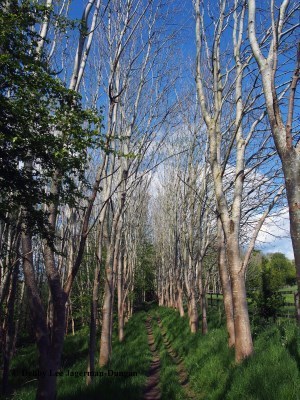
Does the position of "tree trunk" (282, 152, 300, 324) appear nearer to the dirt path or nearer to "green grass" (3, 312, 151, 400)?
"green grass" (3, 312, 151, 400)

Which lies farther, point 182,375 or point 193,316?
point 193,316

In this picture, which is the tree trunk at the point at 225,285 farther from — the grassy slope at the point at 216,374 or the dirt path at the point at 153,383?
the dirt path at the point at 153,383

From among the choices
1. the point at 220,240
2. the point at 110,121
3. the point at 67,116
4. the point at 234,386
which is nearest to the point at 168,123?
the point at 220,240

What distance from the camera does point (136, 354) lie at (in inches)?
377

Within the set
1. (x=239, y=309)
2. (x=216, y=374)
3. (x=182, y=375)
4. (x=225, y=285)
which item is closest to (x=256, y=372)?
(x=239, y=309)

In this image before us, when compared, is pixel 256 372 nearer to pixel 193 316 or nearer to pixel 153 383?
Result: pixel 153 383

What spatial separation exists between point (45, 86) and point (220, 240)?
476cm

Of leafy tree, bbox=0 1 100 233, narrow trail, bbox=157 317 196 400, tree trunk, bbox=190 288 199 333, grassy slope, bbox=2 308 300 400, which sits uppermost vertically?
leafy tree, bbox=0 1 100 233

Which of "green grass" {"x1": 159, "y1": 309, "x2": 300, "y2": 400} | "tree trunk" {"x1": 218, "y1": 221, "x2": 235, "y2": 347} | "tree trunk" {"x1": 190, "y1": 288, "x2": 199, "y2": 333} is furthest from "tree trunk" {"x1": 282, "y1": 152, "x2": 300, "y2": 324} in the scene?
"tree trunk" {"x1": 190, "y1": 288, "x2": 199, "y2": 333}

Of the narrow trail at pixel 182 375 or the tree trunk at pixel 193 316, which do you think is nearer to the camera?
the narrow trail at pixel 182 375

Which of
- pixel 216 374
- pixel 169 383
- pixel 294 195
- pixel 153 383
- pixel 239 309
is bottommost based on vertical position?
pixel 153 383

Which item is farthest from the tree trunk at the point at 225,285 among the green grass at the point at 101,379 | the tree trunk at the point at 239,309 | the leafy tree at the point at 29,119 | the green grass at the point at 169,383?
the leafy tree at the point at 29,119

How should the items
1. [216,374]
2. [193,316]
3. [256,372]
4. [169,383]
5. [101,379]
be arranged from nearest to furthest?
[256,372], [216,374], [169,383], [101,379], [193,316]

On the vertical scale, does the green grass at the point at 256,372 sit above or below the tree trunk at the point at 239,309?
below
